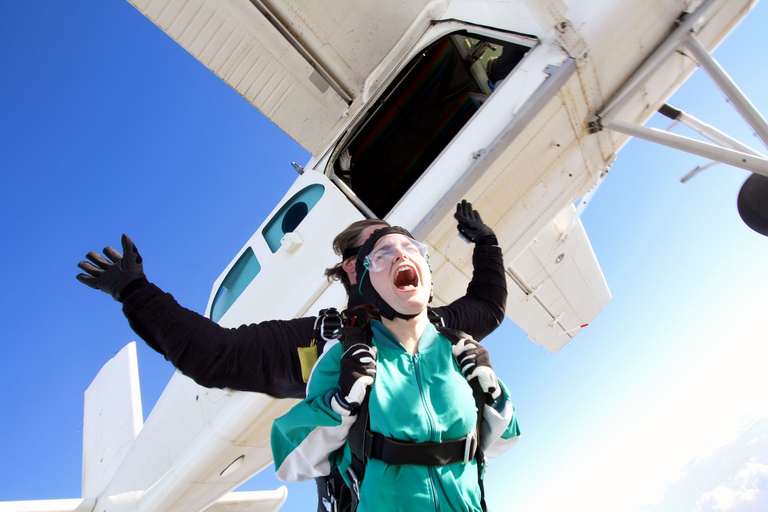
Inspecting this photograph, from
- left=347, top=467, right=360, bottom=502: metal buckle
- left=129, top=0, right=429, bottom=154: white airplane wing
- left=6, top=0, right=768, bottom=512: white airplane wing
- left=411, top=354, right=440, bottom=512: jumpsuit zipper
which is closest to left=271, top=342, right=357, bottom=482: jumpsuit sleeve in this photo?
left=347, top=467, right=360, bottom=502: metal buckle

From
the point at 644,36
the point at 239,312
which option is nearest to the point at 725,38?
the point at 644,36

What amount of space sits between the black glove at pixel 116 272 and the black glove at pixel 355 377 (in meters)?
1.05

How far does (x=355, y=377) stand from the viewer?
1.43 m

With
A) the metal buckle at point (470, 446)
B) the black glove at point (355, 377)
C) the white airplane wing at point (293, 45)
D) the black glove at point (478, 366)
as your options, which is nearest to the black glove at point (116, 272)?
the black glove at point (355, 377)

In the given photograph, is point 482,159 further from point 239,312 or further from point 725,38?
point 239,312

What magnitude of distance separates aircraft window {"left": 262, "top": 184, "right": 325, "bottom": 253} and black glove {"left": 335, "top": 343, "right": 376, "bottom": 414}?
3.25m

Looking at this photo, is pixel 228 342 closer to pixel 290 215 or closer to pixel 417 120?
pixel 290 215

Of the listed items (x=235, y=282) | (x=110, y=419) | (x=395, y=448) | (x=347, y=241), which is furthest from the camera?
(x=110, y=419)

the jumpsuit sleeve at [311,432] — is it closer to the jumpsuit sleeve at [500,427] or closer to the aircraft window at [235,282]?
the jumpsuit sleeve at [500,427]

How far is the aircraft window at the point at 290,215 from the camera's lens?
4719 mm

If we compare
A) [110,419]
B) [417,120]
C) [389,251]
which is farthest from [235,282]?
[110,419]

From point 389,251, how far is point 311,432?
0.72 m

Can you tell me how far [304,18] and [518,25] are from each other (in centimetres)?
262

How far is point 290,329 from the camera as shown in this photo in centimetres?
218
